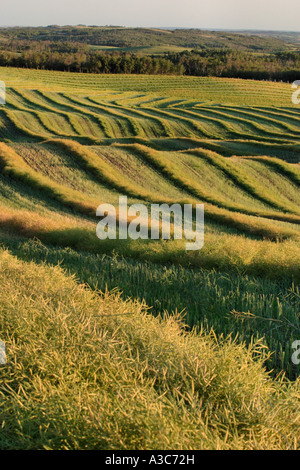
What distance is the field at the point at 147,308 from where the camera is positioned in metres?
3.55

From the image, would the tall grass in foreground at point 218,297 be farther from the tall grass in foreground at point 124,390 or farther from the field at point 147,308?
the tall grass in foreground at point 124,390

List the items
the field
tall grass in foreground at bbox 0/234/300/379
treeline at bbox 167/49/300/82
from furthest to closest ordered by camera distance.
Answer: treeline at bbox 167/49/300/82 → tall grass in foreground at bbox 0/234/300/379 → the field

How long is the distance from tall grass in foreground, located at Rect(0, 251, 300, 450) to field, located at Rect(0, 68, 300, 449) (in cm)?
2

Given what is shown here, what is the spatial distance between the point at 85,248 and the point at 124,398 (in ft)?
26.8

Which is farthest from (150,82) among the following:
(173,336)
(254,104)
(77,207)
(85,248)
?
(173,336)

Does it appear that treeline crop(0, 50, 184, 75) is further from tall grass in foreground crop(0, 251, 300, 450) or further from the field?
tall grass in foreground crop(0, 251, 300, 450)

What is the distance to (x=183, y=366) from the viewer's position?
13.5 ft

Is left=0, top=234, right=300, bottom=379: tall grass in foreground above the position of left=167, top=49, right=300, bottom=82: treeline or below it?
below

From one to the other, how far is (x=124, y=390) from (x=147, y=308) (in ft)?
6.65

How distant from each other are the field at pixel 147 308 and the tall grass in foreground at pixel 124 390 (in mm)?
18

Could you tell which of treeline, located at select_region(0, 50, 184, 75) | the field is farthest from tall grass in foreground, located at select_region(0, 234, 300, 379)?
treeline, located at select_region(0, 50, 184, 75)

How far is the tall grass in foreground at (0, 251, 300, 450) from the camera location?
3.38 metres

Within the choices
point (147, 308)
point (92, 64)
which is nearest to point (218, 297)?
point (147, 308)
